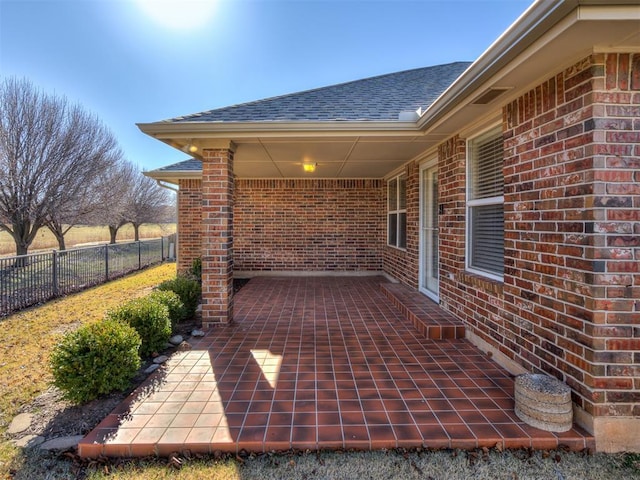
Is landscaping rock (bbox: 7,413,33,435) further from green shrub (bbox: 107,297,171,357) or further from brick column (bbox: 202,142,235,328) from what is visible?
brick column (bbox: 202,142,235,328)

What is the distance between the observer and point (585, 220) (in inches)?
85.1

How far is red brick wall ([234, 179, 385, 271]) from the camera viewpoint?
859cm

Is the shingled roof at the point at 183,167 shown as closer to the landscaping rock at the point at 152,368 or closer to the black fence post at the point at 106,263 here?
the black fence post at the point at 106,263

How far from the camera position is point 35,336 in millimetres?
4672

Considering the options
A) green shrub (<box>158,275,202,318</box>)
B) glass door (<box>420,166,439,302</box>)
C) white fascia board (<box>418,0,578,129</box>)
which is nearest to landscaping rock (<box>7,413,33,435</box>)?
green shrub (<box>158,275,202,318</box>)

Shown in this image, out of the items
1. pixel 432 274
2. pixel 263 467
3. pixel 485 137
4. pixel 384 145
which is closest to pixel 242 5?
pixel 384 145

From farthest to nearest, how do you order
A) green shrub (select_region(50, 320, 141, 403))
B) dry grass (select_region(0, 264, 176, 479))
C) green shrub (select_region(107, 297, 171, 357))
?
1. green shrub (select_region(107, 297, 171, 357))
2. dry grass (select_region(0, 264, 176, 479))
3. green shrub (select_region(50, 320, 141, 403))

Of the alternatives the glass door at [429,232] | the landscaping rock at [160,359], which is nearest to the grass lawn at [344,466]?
the landscaping rock at [160,359]

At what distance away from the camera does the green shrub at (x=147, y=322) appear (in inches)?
142

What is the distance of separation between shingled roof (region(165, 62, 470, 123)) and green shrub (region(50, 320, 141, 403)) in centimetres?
261

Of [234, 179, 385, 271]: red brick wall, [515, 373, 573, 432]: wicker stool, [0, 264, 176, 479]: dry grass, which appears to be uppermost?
[234, 179, 385, 271]: red brick wall

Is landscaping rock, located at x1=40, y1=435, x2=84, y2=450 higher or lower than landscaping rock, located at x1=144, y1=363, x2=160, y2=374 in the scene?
lower

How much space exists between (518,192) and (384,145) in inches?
92.9

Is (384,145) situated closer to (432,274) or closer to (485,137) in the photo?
(485,137)
